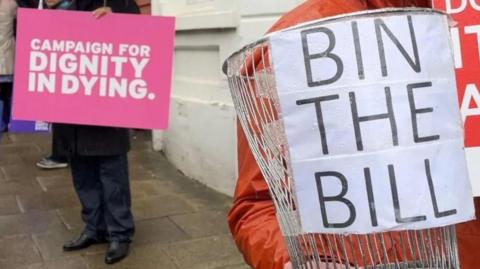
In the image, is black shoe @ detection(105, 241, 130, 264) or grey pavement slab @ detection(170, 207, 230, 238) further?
grey pavement slab @ detection(170, 207, 230, 238)

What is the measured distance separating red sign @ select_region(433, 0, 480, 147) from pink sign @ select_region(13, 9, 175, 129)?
2.93 m

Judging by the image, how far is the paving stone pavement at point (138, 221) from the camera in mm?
4480

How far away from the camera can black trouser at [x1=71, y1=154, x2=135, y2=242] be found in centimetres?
446

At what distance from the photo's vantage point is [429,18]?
3.51ft

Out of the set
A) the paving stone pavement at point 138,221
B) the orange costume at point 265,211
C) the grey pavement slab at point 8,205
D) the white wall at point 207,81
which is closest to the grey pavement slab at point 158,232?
the paving stone pavement at point 138,221

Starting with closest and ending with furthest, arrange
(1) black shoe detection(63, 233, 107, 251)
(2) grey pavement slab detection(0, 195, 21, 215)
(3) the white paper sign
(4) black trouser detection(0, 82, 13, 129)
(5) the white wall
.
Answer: (3) the white paper sign < (1) black shoe detection(63, 233, 107, 251) < (5) the white wall < (2) grey pavement slab detection(0, 195, 21, 215) < (4) black trouser detection(0, 82, 13, 129)

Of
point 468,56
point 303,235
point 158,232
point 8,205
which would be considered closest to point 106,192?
point 158,232

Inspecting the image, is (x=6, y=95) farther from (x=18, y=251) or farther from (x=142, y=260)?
(x=142, y=260)

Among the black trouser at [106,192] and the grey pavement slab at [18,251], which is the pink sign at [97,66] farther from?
the grey pavement slab at [18,251]


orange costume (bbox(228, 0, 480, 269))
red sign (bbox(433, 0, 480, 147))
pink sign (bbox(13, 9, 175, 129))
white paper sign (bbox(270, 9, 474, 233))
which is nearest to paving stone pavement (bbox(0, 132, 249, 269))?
pink sign (bbox(13, 9, 175, 129))

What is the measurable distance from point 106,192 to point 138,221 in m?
0.88

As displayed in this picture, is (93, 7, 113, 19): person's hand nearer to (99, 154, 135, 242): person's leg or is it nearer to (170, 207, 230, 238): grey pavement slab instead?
(99, 154, 135, 242): person's leg

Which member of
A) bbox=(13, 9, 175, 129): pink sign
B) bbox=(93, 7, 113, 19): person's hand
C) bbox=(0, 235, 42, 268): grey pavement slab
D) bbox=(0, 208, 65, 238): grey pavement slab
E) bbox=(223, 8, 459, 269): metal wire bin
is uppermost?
bbox=(93, 7, 113, 19): person's hand

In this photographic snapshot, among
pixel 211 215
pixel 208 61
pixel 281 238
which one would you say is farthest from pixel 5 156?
pixel 281 238
